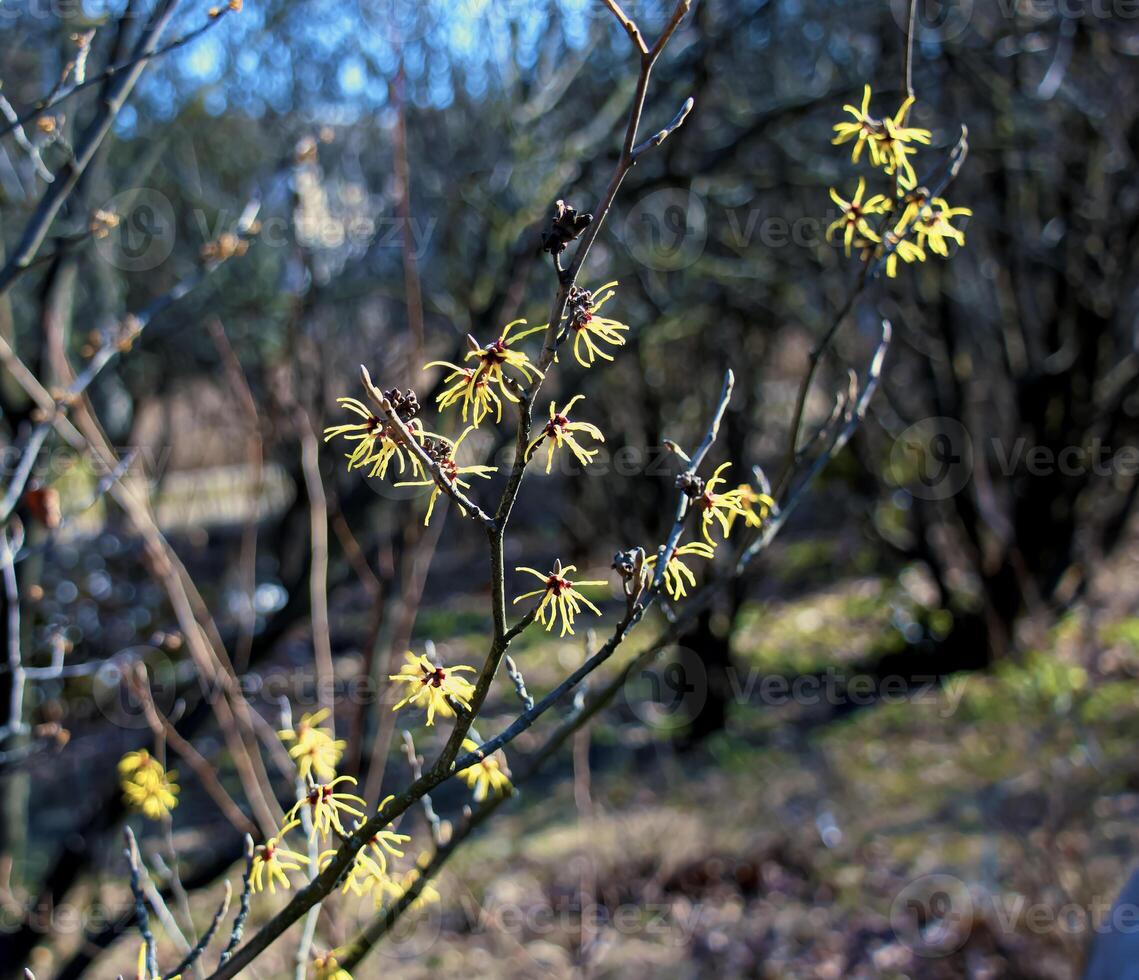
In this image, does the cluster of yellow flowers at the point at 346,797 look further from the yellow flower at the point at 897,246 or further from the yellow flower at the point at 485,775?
the yellow flower at the point at 897,246

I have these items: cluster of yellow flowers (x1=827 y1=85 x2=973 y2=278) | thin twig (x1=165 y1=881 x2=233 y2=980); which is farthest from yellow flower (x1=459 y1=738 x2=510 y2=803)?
cluster of yellow flowers (x1=827 y1=85 x2=973 y2=278)

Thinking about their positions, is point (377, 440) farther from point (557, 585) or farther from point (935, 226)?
point (935, 226)

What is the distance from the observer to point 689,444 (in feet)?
24.9

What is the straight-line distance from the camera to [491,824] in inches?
251

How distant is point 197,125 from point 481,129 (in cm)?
348

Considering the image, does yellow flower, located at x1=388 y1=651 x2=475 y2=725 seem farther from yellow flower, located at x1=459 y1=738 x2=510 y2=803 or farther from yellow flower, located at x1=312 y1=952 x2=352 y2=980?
yellow flower, located at x1=312 y1=952 x2=352 y2=980

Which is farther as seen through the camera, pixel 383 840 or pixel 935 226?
pixel 935 226

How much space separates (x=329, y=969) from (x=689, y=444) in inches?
253

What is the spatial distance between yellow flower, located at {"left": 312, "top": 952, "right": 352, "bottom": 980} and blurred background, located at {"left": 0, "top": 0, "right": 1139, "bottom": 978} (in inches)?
54.7

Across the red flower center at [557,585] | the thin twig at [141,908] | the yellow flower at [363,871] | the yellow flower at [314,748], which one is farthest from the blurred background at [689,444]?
the red flower center at [557,585]

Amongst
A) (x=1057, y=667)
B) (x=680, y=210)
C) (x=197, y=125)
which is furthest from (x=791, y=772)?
(x=197, y=125)

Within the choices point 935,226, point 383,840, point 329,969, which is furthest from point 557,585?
point 935,226

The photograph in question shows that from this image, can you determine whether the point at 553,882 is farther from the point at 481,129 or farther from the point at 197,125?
the point at 197,125

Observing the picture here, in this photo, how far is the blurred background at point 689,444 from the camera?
3.93 meters
